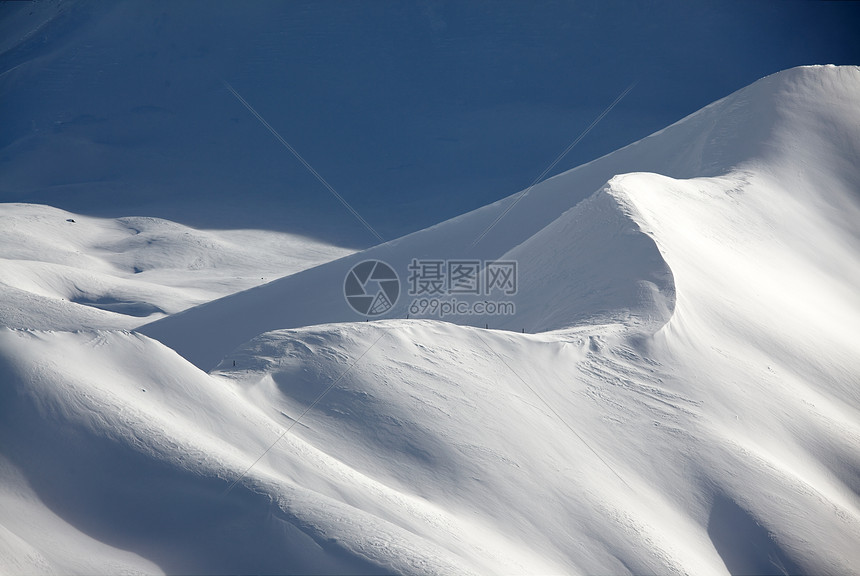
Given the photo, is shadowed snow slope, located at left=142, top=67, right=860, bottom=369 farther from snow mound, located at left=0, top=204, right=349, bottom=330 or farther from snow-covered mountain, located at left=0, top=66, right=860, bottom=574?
snow mound, located at left=0, top=204, right=349, bottom=330

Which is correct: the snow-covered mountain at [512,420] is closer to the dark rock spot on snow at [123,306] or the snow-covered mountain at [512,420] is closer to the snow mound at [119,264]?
the snow mound at [119,264]

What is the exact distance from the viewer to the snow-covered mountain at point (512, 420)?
6.16 metres

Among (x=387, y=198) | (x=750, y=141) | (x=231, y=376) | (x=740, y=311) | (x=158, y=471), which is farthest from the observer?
(x=387, y=198)

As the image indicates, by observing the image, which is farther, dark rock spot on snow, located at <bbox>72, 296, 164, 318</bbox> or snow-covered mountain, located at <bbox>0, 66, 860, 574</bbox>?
dark rock spot on snow, located at <bbox>72, 296, 164, 318</bbox>

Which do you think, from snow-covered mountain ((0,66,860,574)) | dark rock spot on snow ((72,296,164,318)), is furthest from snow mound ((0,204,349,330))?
snow-covered mountain ((0,66,860,574))

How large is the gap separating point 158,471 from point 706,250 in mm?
7670

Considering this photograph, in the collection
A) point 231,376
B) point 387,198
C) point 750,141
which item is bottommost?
point 387,198

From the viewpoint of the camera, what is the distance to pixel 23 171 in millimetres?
22484

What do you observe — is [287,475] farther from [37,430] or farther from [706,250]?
[706,250]

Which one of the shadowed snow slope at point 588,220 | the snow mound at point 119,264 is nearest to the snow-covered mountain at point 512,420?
the shadowed snow slope at point 588,220

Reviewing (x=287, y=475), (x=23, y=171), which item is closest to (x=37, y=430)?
(x=287, y=475)

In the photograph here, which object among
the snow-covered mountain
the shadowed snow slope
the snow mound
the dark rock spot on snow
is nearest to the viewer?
the snow-covered mountain

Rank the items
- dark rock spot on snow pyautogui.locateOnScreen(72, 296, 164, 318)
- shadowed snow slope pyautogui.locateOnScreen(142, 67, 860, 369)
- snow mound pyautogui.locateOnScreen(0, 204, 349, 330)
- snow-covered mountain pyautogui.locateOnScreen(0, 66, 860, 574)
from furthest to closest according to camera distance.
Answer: dark rock spot on snow pyautogui.locateOnScreen(72, 296, 164, 318) < snow mound pyautogui.locateOnScreen(0, 204, 349, 330) < shadowed snow slope pyautogui.locateOnScreen(142, 67, 860, 369) < snow-covered mountain pyautogui.locateOnScreen(0, 66, 860, 574)

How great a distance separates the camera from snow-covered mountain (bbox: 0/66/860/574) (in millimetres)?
6160
